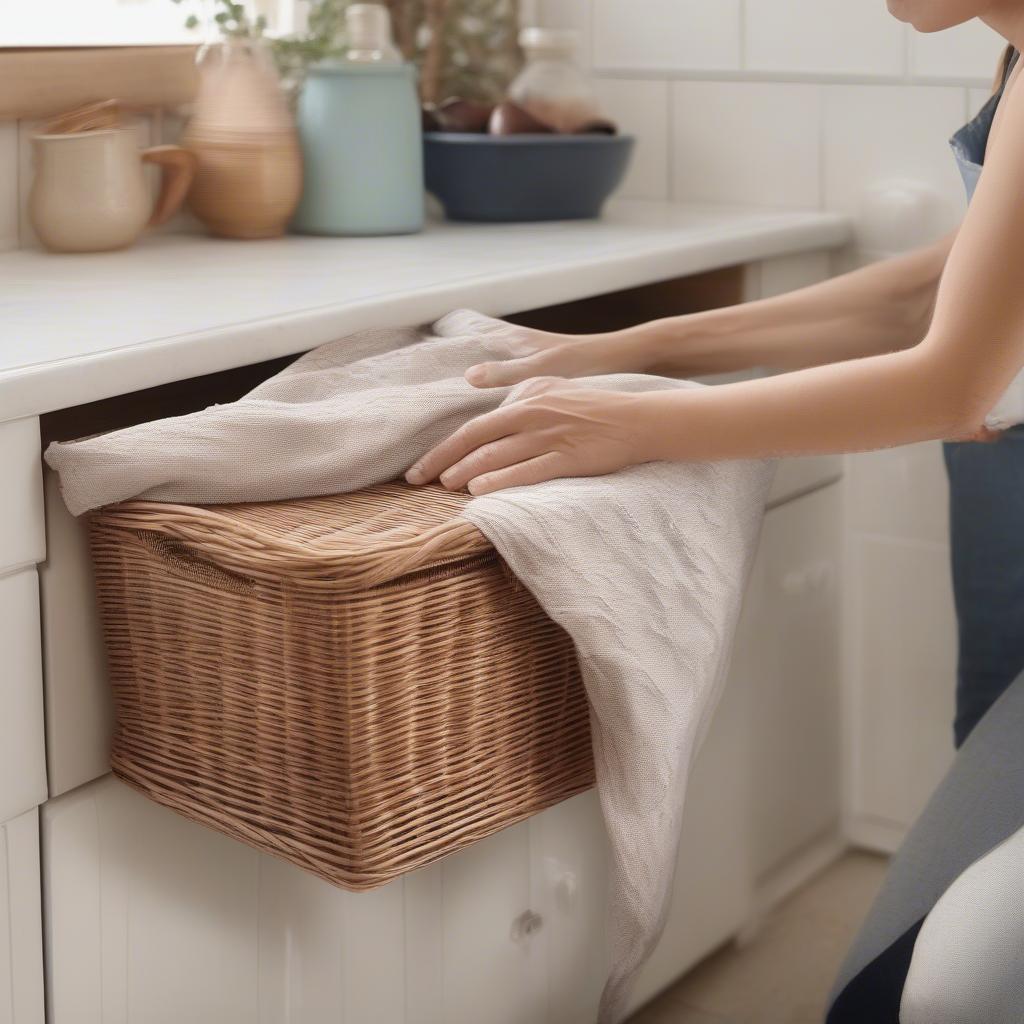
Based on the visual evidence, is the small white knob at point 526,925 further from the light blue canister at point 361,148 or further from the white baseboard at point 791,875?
the light blue canister at point 361,148

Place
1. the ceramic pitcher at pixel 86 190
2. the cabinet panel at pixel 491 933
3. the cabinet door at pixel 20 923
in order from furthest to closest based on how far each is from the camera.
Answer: the ceramic pitcher at pixel 86 190 < the cabinet panel at pixel 491 933 < the cabinet door at pixel 20 923

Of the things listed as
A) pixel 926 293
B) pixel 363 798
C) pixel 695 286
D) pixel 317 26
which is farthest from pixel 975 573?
pixel 317 26

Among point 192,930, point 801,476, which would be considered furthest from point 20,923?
point 801,476

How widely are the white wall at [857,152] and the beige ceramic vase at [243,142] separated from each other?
0.52 metres

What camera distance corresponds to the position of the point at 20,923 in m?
1.01

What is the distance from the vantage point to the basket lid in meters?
0.88

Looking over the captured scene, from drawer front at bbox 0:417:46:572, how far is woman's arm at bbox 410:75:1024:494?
0.27 metres

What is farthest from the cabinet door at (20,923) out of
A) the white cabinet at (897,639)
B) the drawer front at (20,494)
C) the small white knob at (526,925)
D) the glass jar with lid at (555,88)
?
the white cabinet at (897,639)

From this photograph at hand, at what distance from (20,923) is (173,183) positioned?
81 cm

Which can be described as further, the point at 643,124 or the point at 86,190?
the point at 643,124

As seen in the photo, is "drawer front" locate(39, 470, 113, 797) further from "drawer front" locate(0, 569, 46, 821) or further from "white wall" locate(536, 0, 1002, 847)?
"white wall" locate(536, 0, 1002, 847)

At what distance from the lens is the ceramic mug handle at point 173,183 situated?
1.53 metres

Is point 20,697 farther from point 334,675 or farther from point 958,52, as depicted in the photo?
point 958,52

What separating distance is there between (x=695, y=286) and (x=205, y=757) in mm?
847
